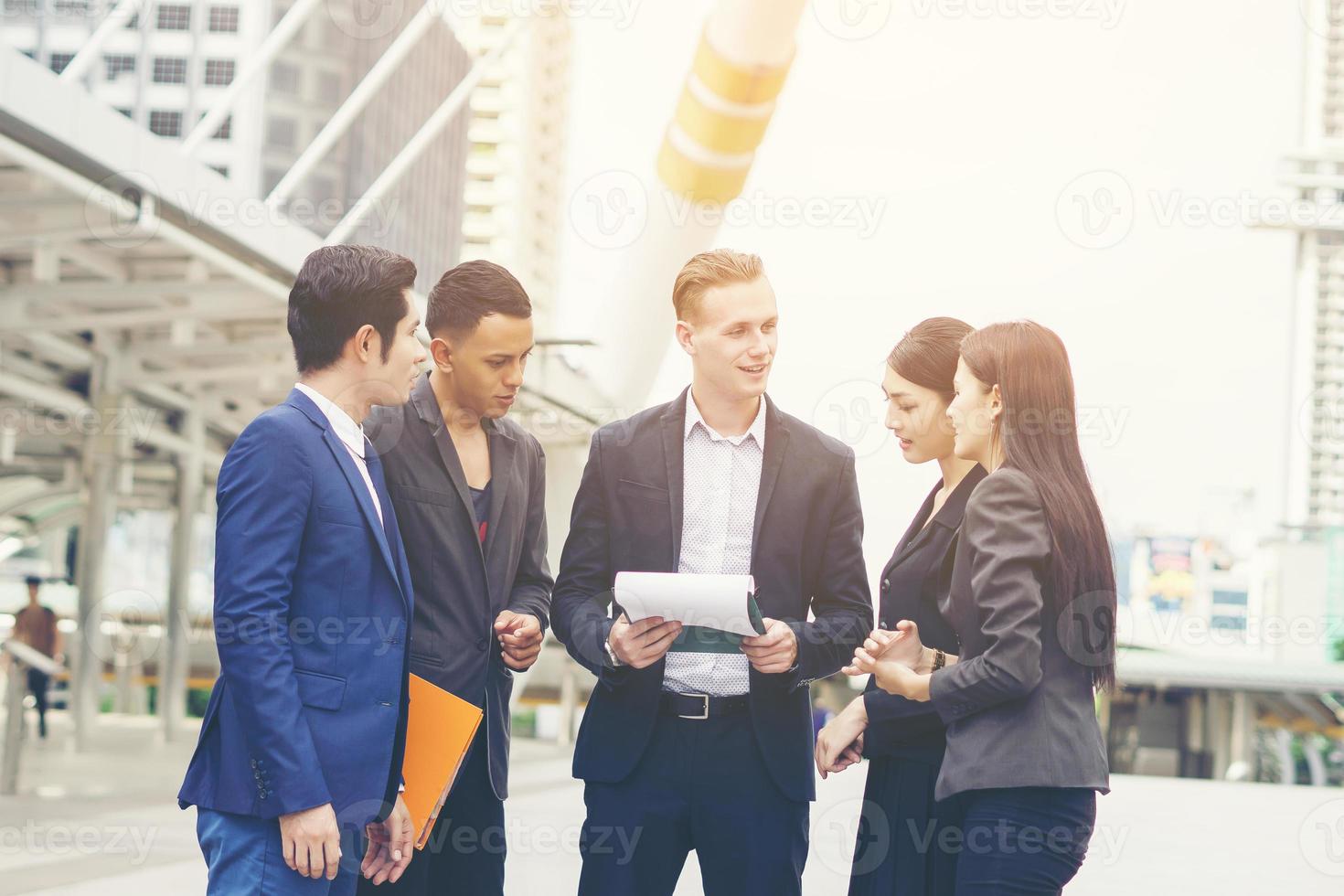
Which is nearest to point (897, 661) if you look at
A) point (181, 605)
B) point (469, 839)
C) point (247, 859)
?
point (469, 839)

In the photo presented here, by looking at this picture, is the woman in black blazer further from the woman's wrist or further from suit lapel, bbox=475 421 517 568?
suit lapel, bbox=475 421 517 568

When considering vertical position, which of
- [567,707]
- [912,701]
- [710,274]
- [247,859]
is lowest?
[567,707]

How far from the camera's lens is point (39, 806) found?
919 centimetres

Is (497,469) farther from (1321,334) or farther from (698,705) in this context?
(1321,334)

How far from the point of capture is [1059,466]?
271 cm

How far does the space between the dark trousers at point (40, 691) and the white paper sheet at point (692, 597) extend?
13879 mm

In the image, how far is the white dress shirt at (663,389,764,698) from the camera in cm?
301

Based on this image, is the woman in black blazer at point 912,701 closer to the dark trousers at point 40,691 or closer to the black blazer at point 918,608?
the black blazer at point 918,608

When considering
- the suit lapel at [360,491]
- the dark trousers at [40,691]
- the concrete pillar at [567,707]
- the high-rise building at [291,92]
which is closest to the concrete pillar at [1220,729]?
the concrete pillar at [567,707]

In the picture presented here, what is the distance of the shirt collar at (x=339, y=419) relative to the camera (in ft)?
8.83

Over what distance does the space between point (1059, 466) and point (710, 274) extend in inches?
33.0

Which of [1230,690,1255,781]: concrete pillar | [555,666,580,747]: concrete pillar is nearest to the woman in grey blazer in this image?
[555,666,580,747]: concrete pillar

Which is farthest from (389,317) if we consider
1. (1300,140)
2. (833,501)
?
(1300,140)

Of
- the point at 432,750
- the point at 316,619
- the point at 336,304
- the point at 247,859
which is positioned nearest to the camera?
the point at 247,859
